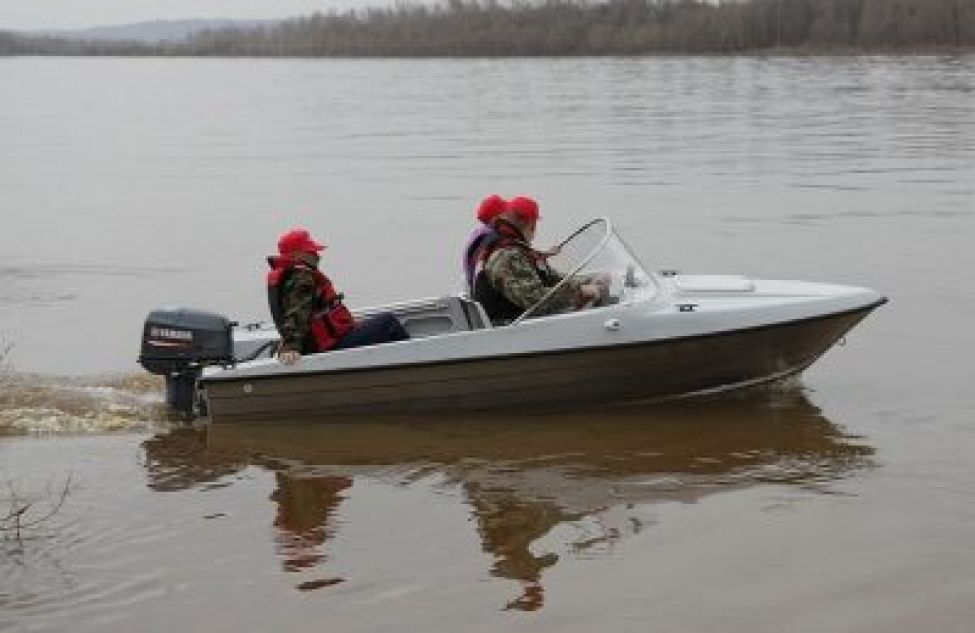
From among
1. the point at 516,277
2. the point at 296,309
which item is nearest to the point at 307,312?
the point at 296,309

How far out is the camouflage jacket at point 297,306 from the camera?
360 inches

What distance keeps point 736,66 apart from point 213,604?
63.4 metres

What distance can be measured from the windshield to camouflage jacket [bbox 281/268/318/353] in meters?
1.40

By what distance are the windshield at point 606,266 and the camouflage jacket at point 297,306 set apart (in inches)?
55.3

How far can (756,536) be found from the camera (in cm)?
731

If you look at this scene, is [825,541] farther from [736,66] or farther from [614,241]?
[736,66]

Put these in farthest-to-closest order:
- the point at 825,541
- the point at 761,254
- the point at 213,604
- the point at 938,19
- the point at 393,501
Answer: the point at 938,19, the point at 761,254, the point at 393,501, the point at 825,541, the point at 213,604

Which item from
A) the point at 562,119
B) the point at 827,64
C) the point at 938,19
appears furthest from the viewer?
the point at 938,19

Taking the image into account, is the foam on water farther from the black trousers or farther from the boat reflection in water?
the black trousers

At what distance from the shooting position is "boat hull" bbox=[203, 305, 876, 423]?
9344 millimetres

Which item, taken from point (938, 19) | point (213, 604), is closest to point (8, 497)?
point (213, 604)

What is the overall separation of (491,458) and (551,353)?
33.0 inches

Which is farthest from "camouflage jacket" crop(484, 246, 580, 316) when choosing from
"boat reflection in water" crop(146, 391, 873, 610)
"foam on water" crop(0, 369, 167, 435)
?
"foam on water" crop(0, 369, 167, 435)

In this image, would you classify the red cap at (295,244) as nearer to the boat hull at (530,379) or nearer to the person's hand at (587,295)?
the boat hull at (530,379)
